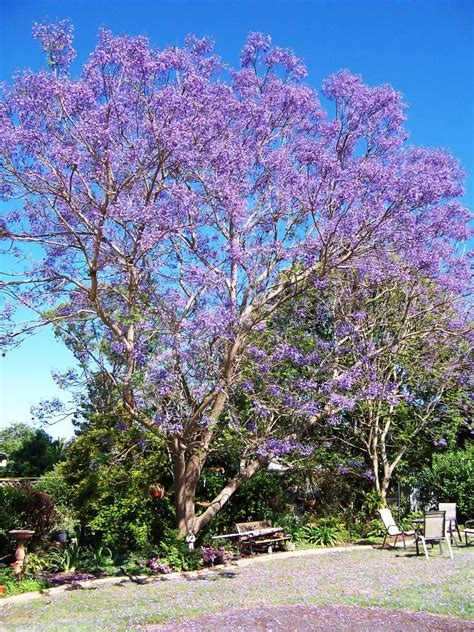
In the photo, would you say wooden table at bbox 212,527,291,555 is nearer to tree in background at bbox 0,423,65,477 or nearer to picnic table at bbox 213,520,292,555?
picnic table at bbox 213,520,292,555

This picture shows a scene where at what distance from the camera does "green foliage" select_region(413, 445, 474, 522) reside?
13.9m

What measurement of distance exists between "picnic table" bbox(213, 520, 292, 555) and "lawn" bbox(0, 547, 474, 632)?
0.98 m

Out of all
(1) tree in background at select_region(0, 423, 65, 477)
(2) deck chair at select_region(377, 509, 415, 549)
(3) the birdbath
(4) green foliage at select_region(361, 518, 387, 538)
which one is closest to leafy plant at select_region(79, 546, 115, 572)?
(3) the birdbath

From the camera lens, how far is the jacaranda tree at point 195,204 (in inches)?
328

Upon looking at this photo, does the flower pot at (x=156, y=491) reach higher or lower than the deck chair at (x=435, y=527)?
higher

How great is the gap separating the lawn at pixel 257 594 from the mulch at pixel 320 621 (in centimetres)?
24

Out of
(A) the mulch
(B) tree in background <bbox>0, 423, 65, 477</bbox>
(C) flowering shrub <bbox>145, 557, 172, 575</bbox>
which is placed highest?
(B) tree in background <bbox>0, 423, 65, 477</bbox>

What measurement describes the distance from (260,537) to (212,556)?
1.78 meters

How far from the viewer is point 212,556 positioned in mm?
9539

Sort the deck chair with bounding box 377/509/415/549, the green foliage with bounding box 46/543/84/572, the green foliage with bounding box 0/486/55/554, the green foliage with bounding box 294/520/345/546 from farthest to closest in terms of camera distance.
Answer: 1. the green foliage with bounding box 294/520/345/546
2. the deck chair with bounding box 377/509/415/549
3. the green foliage with bounding box 0/486/55/554
4. the green foliage with bounding box 46/543/84/572

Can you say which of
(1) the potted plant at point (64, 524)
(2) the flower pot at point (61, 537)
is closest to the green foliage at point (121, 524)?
(2) the flower pot at point (61, 537)

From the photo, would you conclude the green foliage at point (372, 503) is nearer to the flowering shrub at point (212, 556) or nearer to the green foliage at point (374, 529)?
the green foliage at point (374, 529)

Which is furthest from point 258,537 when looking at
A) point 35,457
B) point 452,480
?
point 35,457

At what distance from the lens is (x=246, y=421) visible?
11.3 meters
